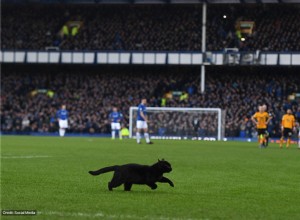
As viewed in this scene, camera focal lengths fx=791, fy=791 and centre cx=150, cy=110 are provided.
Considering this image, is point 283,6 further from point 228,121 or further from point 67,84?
point 67,84

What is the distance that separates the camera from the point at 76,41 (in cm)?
6588

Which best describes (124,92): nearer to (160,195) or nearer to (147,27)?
(147,27)

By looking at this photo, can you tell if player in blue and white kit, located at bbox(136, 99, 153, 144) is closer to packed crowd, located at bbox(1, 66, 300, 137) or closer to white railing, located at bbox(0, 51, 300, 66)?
packed crowd, located at bbox(1, 66, 300, 137)

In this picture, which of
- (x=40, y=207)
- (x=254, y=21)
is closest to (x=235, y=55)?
(x=254, y=21)

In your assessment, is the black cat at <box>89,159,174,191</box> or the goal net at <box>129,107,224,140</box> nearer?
the black cat at <box>89,159,174,191</box>

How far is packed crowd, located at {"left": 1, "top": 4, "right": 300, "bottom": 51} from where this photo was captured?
199ft

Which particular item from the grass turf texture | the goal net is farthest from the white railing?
the grass turf texture

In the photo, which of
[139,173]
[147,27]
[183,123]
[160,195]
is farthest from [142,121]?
[139,173]

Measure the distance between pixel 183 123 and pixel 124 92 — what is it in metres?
11.8

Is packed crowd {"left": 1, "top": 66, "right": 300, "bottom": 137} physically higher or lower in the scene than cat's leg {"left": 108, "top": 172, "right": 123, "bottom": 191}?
higher

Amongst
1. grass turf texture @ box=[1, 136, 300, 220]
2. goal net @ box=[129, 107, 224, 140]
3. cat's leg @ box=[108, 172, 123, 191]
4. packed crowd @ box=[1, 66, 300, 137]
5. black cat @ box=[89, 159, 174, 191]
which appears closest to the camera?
grass turf texture @ box=[1, 136, 300, 220]

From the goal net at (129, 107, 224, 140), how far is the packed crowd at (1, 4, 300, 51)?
31.9 feet

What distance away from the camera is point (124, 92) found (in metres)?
62.5

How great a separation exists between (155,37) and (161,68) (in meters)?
2.62
